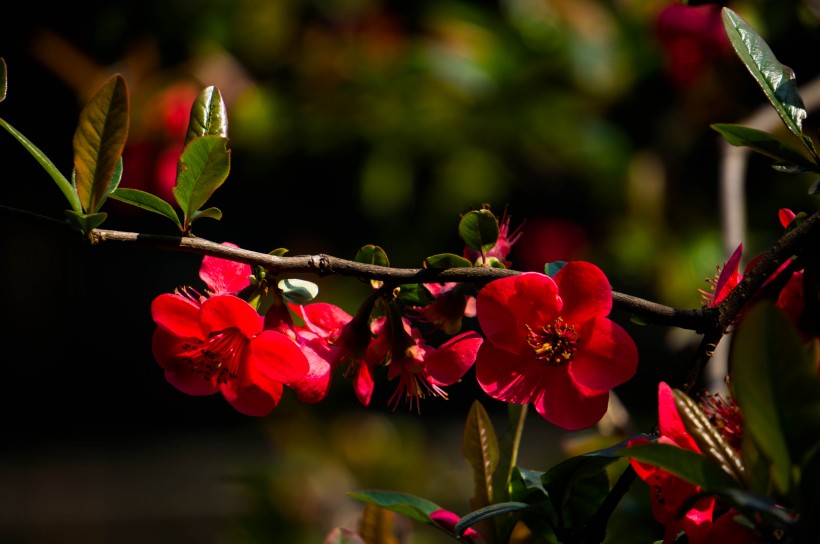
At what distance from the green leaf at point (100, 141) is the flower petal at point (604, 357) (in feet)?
1.01

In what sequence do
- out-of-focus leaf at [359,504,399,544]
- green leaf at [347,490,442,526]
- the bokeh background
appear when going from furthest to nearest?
the bokeh background → out-of-focus leaf at [359,504,399,544] → green leaf at [347,490,442,526]

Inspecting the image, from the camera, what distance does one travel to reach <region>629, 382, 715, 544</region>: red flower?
49 cm

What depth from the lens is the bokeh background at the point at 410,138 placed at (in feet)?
→ 5.44

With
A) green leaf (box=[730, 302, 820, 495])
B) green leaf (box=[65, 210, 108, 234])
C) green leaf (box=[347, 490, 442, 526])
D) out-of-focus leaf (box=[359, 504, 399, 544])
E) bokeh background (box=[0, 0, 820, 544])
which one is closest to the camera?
green leaf (box=[730, 302, 820, 495])

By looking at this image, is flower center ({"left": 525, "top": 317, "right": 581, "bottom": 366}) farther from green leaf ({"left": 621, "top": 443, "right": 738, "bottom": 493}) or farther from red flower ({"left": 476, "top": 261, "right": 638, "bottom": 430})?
green leaf ({"left": 621, "top": 443, "right": 738, "bottom": 493})

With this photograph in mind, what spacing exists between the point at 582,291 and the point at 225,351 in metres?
0.24

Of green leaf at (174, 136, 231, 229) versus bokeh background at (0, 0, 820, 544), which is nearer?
green leaf at (174, 136, 231, 229)

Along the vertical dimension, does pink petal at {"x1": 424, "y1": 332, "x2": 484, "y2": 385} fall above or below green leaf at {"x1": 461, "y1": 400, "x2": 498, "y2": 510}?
above

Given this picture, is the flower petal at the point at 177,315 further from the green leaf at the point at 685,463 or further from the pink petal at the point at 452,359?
the green leaf at the point at 685,463

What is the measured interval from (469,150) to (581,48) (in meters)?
0.32

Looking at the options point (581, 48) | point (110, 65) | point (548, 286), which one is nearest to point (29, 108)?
point (110, 65)

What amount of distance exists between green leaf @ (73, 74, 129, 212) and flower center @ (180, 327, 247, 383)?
0.39ft

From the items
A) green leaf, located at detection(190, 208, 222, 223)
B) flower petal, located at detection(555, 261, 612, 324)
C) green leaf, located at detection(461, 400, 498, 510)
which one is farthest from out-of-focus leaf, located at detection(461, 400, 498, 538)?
green leaf, located at detection(190, 208, 222, 223)

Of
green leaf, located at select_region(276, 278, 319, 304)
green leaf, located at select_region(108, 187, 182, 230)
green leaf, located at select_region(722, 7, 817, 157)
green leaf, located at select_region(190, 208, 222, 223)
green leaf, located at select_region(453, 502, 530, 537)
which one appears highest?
green leaf, located at select_region(722, 7, 817, 157)
